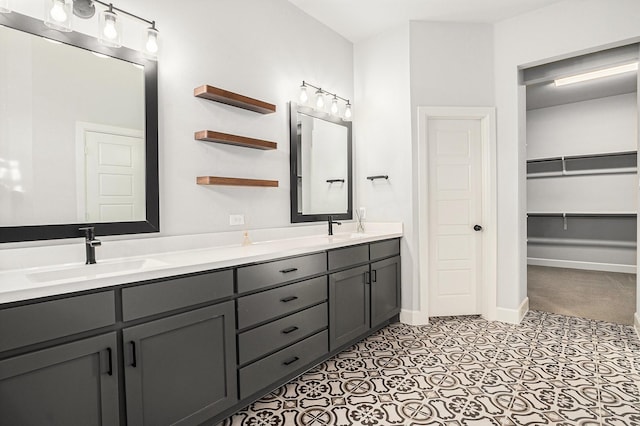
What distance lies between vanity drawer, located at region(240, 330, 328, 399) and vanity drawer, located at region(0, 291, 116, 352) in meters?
0.88

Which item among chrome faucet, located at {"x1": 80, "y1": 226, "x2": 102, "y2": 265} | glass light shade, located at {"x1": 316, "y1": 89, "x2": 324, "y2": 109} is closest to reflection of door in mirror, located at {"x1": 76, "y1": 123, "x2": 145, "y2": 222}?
chrome faucet, located at {"x1": 80, "y1": 226, "x2": 102, "y2": 265}

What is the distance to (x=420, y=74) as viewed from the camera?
3.63 metres

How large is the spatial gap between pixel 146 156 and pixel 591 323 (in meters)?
4.20

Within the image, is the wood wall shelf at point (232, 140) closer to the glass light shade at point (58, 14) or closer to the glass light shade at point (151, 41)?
the glass light shade at point (151, 41)

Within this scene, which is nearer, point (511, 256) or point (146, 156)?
point (146, 156)

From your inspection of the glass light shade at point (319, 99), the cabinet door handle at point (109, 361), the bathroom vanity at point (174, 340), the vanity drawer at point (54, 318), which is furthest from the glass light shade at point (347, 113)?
the cabinet door handle at point (109, 361)

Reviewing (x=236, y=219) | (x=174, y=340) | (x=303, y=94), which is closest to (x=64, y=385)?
(x=174, y=340)

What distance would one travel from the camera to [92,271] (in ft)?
5.40

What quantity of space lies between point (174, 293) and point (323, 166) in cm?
217

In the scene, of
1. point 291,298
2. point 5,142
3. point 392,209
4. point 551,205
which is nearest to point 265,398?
point 291,298

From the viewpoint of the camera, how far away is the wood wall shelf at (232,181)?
2435 mm

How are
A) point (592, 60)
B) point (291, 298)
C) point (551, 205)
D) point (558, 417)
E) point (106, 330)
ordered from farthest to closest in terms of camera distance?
point (551, 205)
point (592, 60)
point (291, 298)
point (558, 417)
point (106, 330)

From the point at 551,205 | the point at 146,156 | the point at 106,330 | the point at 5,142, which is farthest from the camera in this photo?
the point at 551,205

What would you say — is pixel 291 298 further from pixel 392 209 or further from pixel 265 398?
pixel 392 209
